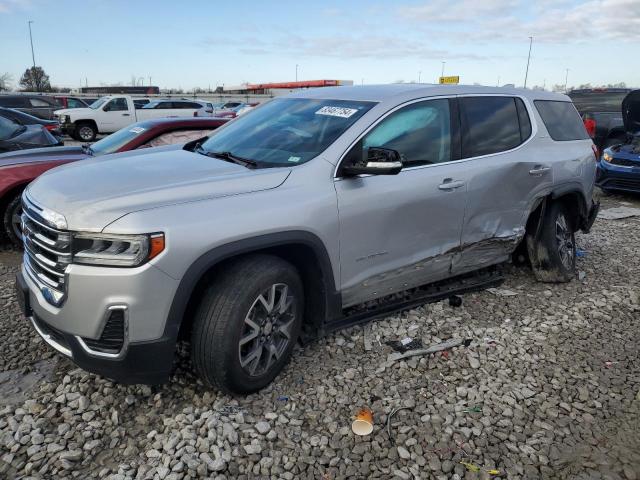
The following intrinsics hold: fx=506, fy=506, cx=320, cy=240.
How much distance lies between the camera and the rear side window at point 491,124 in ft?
12.9

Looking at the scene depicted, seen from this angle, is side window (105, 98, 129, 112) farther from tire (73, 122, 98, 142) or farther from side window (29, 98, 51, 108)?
side window (29, 98, 51, 108)

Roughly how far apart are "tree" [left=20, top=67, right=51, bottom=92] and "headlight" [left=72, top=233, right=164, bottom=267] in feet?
245

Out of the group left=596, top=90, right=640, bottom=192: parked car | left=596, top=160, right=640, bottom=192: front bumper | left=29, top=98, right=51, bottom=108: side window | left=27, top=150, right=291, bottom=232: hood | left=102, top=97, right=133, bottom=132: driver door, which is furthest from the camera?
left=29, top=98, right=51, bottom=108: side window

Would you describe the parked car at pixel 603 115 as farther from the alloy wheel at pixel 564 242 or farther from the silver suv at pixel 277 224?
the silver suv at pixel 277 224

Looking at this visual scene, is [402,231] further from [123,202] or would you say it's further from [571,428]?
[123,202]

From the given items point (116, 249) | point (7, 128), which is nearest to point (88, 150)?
point (7, 128)

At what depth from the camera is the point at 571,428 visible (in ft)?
9.25

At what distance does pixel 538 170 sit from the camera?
4.38 metres

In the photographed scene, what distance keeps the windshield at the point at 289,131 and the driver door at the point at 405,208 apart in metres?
0.23

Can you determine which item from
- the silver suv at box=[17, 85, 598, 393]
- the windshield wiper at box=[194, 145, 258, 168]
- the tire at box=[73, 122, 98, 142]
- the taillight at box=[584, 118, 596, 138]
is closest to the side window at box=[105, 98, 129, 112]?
the tire at box=[73, 122, 98, 142]

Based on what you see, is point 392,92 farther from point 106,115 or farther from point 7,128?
point 106,115

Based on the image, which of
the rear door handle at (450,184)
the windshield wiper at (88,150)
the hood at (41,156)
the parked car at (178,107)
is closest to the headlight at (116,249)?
the rear door handle at (450,184)

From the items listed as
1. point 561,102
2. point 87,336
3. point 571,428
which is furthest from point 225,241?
point 561,102

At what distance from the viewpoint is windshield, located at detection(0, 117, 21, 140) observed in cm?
742
